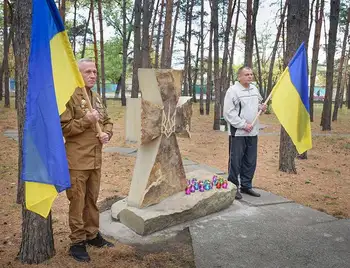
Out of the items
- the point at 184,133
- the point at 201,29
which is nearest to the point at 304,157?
the point at 184,133

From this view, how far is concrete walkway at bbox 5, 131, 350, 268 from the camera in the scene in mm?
3611

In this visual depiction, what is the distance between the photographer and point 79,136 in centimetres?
350

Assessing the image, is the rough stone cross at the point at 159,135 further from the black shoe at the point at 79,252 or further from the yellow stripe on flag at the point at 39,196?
the yellow stripe on flag at the point at 39,196

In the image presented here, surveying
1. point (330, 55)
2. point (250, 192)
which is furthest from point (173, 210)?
point (330, 55)

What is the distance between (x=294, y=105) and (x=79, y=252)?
12.3 feet

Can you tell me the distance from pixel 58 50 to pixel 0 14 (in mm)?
30288

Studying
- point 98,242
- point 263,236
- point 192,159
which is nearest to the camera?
point 98,242

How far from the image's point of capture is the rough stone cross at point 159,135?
14.7 ft

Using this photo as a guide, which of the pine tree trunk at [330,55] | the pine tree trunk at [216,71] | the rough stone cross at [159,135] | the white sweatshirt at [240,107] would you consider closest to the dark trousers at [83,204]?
the rough stone cross at [159,135]

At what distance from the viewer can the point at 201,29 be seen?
23516 mm

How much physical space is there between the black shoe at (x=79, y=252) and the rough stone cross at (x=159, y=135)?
106 cm

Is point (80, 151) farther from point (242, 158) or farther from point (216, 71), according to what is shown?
point (216, 71)

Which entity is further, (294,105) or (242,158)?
(242,158)

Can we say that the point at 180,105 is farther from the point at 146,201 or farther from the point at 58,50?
the point at 58,50
